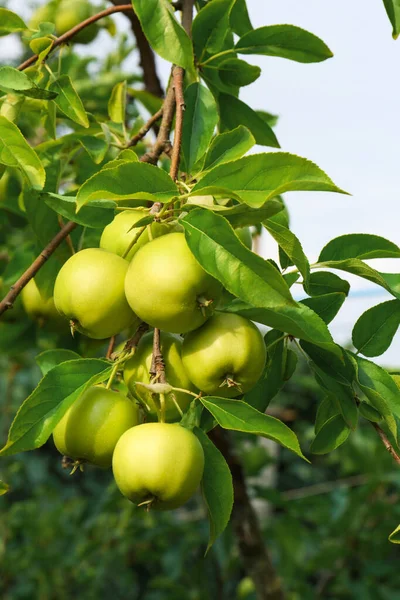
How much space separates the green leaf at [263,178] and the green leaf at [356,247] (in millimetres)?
197

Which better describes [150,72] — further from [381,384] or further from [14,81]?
[381,384]

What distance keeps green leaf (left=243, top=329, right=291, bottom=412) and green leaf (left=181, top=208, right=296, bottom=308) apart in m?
0.20

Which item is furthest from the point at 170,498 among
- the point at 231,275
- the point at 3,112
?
the point at 3,112

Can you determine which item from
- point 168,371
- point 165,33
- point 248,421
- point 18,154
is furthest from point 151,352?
point 165,33

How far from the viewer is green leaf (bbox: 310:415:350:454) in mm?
725

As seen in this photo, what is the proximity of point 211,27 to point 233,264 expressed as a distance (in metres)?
0.38

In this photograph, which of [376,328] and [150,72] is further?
[150,72]

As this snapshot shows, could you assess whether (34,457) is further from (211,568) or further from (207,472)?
(207,472)

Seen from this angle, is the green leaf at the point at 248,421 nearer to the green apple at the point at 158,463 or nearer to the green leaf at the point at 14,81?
the green apple at the point at 158,463

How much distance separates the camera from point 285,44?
82 cm

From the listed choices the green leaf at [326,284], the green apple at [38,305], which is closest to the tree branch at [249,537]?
the green apple at [38,305]

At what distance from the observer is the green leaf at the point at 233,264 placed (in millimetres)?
547

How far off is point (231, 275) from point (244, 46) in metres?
0.41

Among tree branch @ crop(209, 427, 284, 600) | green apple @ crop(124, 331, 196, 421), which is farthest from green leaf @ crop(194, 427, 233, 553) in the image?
tree branch @ crop(209, 427, 284, 600)
